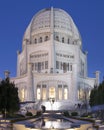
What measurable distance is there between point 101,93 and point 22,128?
133 ft

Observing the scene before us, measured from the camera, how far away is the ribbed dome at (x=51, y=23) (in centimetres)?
12431

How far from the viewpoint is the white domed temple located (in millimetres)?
105438

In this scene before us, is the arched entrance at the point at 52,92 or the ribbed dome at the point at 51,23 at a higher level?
the ribbed dome at the point at 51,23

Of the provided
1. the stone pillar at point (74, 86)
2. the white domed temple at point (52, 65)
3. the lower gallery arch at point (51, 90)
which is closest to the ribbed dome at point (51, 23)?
the white domed temple at point (52, 65)

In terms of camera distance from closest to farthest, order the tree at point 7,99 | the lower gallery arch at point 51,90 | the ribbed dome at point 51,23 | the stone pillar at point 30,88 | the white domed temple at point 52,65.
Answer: the tree at point 7,99 → the stone pillar at point 30,88 → the lower gallery arch at point 51,90 → the white domed temple at point 52,65 → the ribbed dome at point 51,23

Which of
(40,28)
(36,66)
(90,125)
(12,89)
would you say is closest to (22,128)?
(90,125)

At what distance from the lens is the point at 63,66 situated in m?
120

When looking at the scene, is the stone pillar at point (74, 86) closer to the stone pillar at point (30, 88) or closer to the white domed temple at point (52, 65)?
Result: the white domed temple at point (52, 65)

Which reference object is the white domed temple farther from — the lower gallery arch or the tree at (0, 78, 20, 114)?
the tree at (0, 78, 20, 114)

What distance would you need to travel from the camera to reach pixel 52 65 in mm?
114812

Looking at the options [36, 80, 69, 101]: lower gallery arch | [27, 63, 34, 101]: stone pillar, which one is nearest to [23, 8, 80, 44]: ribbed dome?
[27, 63, 34, 101]: stone pillar

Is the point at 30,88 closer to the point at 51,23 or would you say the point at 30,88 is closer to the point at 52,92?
the point at 52,92

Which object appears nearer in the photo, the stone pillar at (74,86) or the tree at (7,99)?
the tree at (7,99)

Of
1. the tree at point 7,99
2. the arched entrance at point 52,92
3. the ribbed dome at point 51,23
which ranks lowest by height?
the tree at point 7,99
